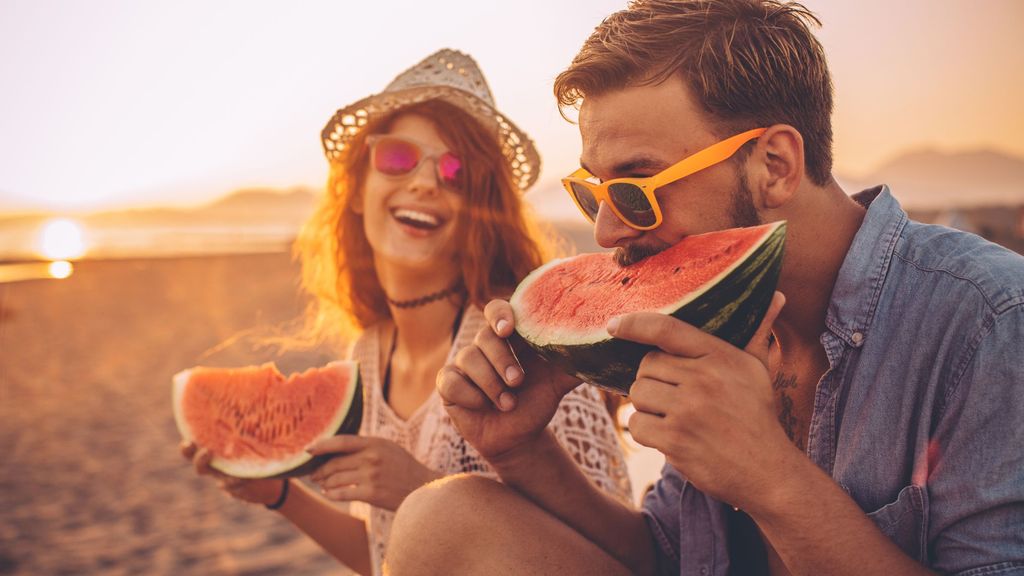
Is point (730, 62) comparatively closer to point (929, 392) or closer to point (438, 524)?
point (929, 392)

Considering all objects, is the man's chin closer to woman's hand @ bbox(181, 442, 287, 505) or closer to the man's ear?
the man's ear

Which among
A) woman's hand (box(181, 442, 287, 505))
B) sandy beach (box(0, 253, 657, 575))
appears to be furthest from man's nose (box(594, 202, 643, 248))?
sandy beach (box(0, 253, 657, 575))

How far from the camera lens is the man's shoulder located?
1671mm

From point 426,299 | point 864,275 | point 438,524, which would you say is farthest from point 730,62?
point 426,299

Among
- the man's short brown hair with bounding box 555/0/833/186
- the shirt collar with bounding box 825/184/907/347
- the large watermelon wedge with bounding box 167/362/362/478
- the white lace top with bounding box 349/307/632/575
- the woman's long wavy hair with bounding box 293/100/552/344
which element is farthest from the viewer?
the woman's long wavy hair with bounding box 293/100/552/344

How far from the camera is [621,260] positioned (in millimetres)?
2205

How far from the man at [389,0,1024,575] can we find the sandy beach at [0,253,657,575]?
205cm

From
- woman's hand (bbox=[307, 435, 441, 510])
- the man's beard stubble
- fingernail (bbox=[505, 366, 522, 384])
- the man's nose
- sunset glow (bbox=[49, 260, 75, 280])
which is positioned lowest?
sunset glow (bbox=[49, 260, 75, 280])

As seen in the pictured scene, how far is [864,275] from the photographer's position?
1967mm

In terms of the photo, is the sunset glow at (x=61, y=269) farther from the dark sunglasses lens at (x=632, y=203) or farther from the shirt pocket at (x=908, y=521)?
the shirt pocket at (x=908, y=521)

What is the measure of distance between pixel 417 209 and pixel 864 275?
2160mm

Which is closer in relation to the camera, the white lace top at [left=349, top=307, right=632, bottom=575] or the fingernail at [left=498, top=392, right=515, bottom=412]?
the fingernail at [left=498, top=392, right=515, bottom=412]

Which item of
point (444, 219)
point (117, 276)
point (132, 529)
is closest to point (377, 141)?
point (444, 219)

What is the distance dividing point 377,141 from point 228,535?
126 inches
